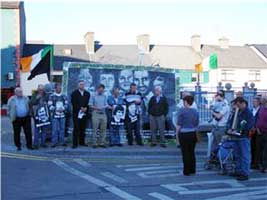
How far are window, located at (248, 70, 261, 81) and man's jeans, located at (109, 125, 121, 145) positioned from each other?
152ft

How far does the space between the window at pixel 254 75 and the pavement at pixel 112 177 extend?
4656 cm

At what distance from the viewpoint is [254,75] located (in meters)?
59.9

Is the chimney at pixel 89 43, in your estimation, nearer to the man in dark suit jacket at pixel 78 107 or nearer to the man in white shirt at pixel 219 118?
the man in dark suit jacket at pixel 78 107

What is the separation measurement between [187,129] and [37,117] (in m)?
5.07

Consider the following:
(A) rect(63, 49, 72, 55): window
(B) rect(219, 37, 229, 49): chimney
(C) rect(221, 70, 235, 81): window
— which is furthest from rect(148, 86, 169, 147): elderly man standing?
(B) rect(219, 37, 229, 49): chimney

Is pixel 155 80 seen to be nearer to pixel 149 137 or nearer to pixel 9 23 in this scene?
pixel 149 137

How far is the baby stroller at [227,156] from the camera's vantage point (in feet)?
35.8

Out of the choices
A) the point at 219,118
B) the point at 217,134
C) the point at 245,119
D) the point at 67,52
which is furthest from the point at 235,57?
the point at 245,119

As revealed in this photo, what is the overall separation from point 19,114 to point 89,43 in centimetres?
4284

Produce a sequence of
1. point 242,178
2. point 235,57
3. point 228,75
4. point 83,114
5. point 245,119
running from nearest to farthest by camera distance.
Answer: point 242,178, point 245,119, point 83,114, point 228,75, point 235,57

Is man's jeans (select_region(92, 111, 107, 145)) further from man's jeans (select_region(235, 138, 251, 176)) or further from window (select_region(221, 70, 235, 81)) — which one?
window (select_region(221, 70, 235, 81))

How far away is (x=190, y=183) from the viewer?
10055mm

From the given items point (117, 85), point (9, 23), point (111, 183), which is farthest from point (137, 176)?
point (9, 23)

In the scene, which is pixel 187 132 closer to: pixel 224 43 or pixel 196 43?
pixel 196 43
